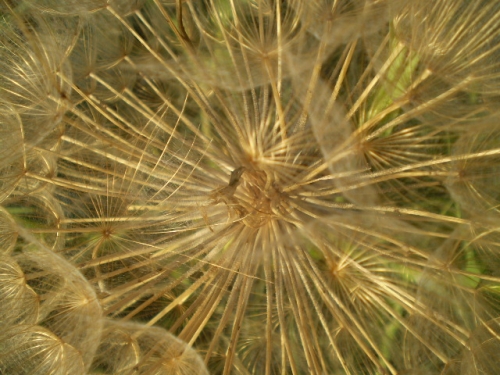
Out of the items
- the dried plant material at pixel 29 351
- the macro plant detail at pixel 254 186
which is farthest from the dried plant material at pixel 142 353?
the dried plant material at pixel 29 351

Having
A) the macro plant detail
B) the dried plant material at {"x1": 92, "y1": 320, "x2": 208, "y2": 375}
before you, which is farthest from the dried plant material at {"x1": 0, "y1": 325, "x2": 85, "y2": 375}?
the dried plant material at {"x1": 92, "y1": 320, "x2": 208, "y2": 375}

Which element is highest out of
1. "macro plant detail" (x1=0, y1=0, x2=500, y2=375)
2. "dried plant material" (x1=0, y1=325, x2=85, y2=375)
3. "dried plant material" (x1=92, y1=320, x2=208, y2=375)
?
"macro plant detail" (x1=0, y1=0, x2=500, y2=375)

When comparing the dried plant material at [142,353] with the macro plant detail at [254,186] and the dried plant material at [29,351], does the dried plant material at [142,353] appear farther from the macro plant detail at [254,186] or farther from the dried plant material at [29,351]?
the dried plant material at [29,351]

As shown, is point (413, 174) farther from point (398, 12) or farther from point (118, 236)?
point (118, 236)

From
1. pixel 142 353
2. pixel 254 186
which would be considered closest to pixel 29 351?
pixel 142 353

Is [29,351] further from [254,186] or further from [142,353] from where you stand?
[254,186]

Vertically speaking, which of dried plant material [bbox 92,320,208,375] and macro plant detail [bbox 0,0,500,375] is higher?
macro plant detail [bbox 0,0,500,375]

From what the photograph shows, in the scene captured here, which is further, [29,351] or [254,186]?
[254,186]

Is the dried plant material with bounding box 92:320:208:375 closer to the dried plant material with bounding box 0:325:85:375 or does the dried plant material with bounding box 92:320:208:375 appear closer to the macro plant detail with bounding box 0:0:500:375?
the macro plant detail with bounding box 0:0:500:375
